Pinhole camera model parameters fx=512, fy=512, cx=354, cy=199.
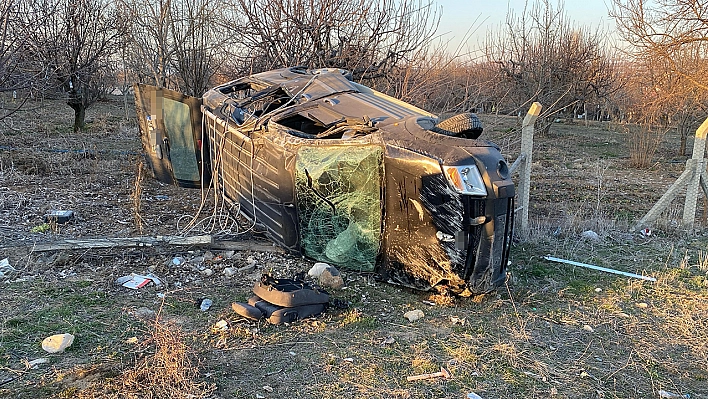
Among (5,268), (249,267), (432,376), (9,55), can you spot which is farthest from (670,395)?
(9,55)

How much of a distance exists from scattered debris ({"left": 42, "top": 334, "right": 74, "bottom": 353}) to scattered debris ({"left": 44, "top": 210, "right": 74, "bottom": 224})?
3061 millimetres

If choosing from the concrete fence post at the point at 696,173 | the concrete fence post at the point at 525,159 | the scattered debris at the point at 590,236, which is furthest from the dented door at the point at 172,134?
the concrete fence post at the point at 696,173

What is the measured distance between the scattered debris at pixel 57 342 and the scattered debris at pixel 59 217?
306 centimetres

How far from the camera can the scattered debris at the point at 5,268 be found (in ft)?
14.7

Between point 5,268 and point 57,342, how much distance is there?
179cm

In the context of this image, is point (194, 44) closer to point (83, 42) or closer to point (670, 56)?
point (83, 42)

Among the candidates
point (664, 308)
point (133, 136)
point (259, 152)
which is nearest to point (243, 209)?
point (259, 152)

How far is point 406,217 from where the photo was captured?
13.3 feet

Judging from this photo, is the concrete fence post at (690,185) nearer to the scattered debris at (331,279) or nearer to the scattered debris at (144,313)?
the scattered debris at (331,279)

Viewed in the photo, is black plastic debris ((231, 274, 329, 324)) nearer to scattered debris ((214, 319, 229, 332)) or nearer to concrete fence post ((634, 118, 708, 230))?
scattered debris ((214, 319, 229, 332))

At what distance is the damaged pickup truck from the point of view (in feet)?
12.7

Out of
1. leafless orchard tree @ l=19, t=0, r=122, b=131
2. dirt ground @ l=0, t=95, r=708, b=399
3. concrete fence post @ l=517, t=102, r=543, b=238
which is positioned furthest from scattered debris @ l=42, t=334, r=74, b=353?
leafless orchard tree @ l=19, t=0, r=122, b=131

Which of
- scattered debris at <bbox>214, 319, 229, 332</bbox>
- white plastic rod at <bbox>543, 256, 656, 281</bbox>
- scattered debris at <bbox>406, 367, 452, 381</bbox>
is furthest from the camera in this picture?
white plastic rod at <bbox>543, 256, 656, 281</bbox>

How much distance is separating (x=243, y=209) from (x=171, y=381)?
298 centimetres
